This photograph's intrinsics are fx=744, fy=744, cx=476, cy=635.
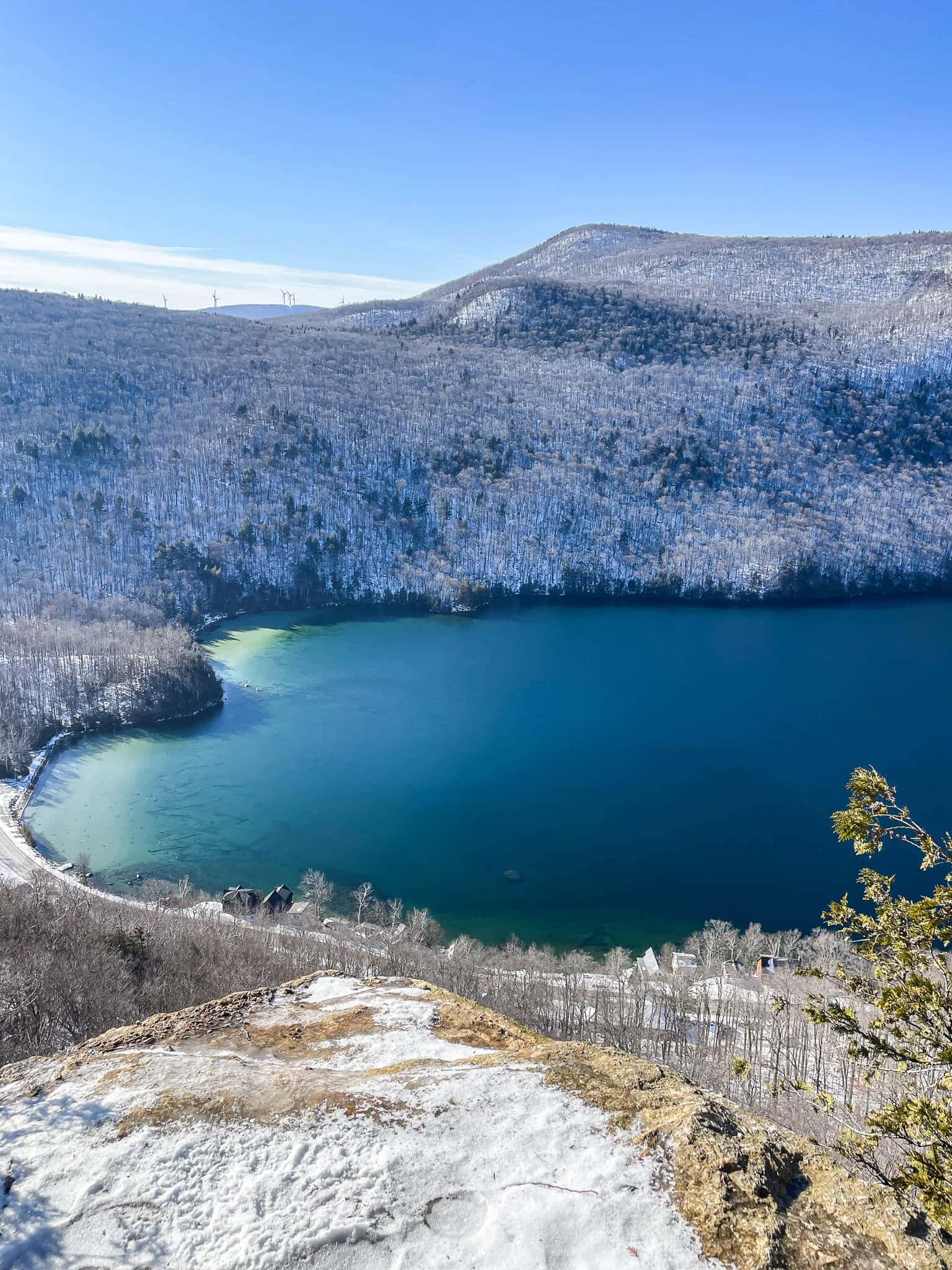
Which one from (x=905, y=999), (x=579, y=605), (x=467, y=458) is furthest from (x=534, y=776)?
(x=467, y=458)

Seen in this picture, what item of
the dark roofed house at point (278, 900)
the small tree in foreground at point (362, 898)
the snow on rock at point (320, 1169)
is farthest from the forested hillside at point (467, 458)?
the snow on rock at point (320, 1169)

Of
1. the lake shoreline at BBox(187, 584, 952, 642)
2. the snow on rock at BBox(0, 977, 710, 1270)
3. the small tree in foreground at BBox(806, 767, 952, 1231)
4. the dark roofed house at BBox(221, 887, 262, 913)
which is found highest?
the small tree in foreground at BBox(806, 767, 952, 1231)

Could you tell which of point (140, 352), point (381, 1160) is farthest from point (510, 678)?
point (140, 352)

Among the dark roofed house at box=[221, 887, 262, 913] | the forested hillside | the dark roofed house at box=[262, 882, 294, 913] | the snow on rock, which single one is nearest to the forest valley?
the forested hillside

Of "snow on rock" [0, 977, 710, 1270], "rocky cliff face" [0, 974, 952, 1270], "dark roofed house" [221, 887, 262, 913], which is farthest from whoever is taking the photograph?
"dark roofed house" [221, 887, 262, 913]

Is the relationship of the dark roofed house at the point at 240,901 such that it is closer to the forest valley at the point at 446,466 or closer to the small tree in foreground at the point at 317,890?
the small tree in foreground at the point at 317,890

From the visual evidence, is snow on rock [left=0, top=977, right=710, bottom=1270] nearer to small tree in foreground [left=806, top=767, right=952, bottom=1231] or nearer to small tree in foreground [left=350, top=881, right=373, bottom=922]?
small tree in foreground [left=806, top=767, right=952, bottom=1231]

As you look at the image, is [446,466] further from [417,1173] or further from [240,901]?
[417,1173]
